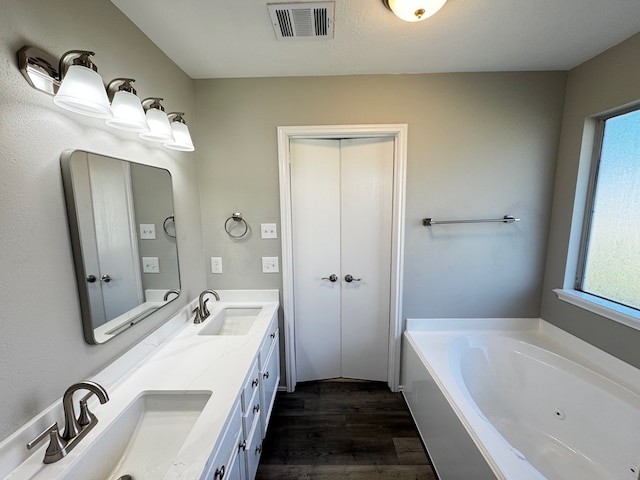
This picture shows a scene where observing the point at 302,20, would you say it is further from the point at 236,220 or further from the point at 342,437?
the point at 342,437

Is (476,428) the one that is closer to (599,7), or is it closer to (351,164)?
(351,164)

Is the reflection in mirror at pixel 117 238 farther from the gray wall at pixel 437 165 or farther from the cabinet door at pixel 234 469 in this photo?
the cabinet door at pixel 234 469

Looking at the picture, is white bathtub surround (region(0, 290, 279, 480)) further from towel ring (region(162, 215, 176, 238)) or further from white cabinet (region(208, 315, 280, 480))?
towel ring (region(162, 215, 176, 238))

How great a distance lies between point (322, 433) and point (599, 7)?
9.29 ft

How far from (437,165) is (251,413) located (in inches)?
77.6

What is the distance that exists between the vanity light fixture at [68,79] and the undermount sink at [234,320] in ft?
4.39

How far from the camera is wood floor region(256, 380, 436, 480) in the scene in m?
1.54

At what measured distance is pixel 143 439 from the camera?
0.99 m

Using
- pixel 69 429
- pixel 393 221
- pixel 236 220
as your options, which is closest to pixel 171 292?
pixel 236 220

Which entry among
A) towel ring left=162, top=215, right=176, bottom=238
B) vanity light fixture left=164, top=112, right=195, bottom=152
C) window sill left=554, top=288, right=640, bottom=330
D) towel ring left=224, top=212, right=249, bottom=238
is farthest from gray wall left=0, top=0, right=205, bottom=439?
window sill left=554, top=288, right=640, bottom=330

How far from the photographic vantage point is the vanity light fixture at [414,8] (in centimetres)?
110

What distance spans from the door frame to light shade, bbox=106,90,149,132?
92cm

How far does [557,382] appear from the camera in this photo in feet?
5.32

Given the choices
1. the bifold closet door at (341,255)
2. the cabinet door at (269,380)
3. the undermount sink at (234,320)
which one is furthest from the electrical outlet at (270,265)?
the cabinet door at (269,380)
